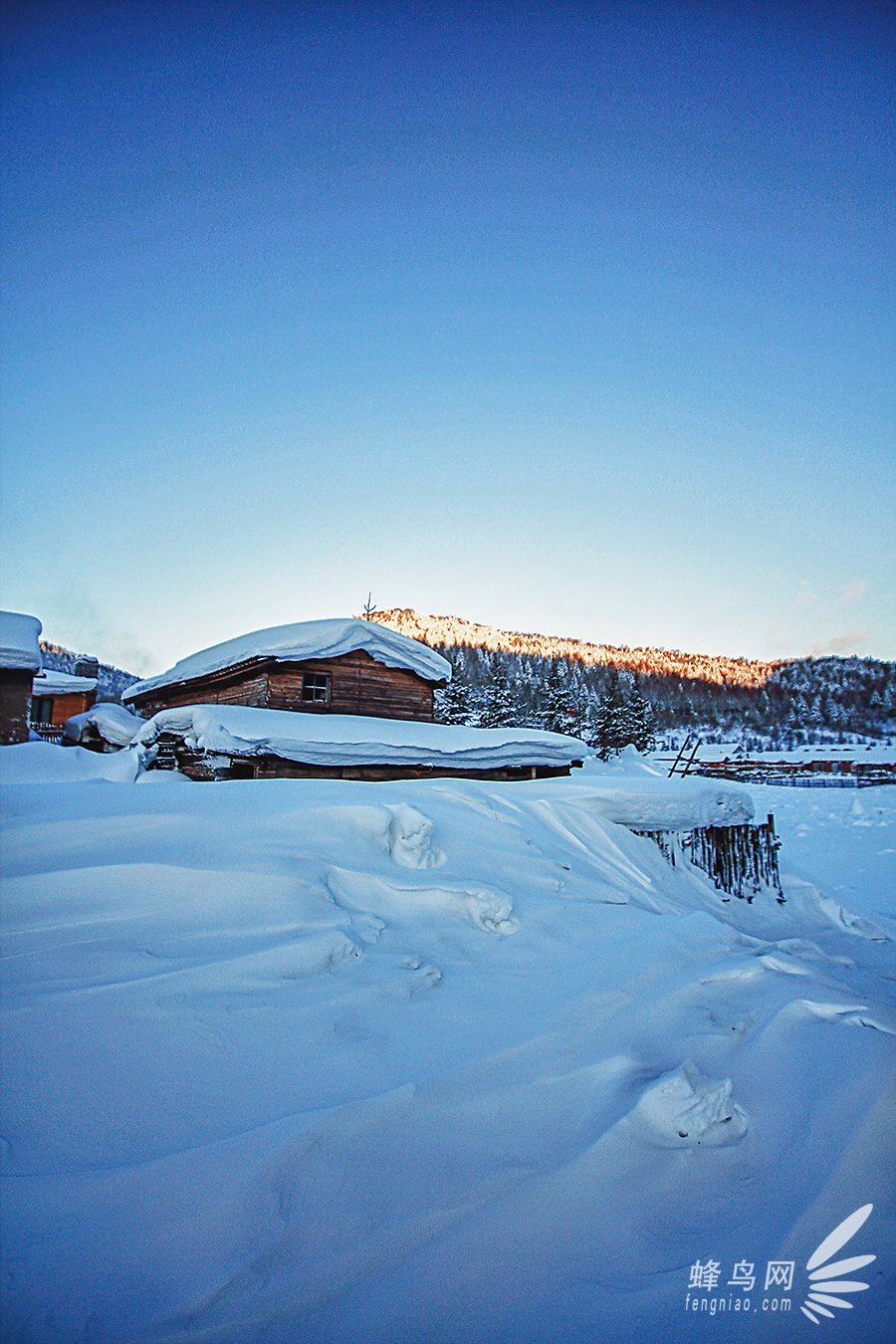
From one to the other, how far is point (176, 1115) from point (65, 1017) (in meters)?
0.72

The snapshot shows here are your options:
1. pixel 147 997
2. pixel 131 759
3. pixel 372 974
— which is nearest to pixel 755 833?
pixel 372 974

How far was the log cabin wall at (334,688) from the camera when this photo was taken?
47.8 feet

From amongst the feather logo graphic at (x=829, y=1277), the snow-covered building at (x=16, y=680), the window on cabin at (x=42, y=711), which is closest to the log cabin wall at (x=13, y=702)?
the snow-covered building at (x=16, y=680)

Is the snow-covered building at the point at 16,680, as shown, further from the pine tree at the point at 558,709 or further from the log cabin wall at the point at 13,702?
the pine tree at the point at 558,709

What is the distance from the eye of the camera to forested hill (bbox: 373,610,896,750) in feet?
142

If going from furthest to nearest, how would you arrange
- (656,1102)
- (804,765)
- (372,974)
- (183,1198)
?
(804,765)
(372,974)
(656,1102)
(183,1198)

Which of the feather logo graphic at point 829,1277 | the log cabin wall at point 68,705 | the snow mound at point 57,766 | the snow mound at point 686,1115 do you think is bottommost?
the feather logo graphic at point 829,1277

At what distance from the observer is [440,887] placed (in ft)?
15.1

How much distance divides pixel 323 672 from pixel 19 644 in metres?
7.12

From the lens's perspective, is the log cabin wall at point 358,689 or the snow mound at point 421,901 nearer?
the snow mound at point 421,901

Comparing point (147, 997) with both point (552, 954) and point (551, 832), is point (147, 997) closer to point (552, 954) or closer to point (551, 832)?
point (552, 954)

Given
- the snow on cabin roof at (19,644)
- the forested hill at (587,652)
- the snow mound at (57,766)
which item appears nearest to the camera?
the snow mound at (57,766)

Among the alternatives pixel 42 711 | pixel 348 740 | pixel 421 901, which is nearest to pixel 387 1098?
pixel 421 901

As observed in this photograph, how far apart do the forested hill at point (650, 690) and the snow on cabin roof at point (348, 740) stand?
2280 cm
